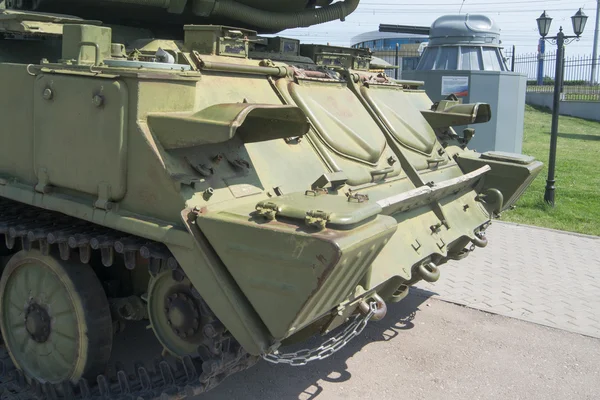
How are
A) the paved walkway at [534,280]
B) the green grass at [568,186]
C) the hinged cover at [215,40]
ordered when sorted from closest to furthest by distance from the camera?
the hinged cover at [215,40]
the paved walkway at [534,280]
the green grass at [568,186]

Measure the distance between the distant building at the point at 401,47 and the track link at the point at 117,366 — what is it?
11.6m

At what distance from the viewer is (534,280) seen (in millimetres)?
7137

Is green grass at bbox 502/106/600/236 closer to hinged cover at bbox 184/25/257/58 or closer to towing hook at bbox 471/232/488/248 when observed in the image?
towing hook at bbox 471/232/488/248

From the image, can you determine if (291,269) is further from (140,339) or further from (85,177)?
(140,339)

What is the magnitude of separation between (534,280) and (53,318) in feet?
16.7

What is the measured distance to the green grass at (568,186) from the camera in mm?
10109

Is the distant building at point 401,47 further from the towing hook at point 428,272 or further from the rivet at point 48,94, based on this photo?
the rivet at point 48,94

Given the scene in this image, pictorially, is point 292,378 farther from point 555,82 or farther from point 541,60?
point 541,60

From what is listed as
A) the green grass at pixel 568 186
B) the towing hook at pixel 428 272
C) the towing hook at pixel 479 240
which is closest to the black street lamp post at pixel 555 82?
the green grass at pixel 568 186

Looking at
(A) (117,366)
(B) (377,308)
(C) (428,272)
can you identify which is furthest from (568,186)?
(A) (117,366)

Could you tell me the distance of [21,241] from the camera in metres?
4.25

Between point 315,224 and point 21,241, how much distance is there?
230 cm

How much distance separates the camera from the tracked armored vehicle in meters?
3.17

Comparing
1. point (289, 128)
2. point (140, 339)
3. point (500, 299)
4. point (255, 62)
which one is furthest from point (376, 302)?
point (500, 299)
